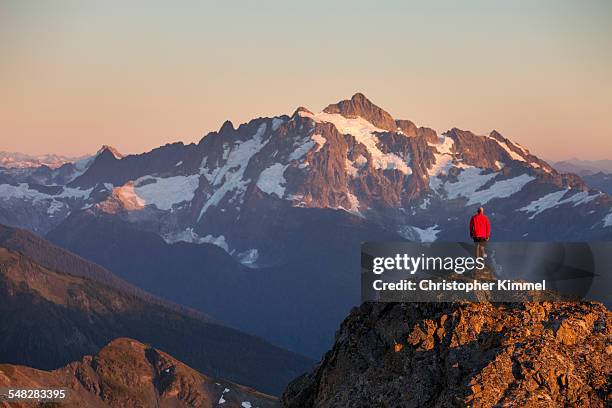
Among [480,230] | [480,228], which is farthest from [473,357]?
[480,228]

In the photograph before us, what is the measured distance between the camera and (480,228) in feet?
178

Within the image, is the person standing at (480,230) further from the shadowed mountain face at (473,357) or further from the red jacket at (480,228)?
the shadowed mountain face at (473,357)

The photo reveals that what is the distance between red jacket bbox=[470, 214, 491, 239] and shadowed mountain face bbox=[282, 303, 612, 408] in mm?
5230

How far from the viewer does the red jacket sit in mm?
54000

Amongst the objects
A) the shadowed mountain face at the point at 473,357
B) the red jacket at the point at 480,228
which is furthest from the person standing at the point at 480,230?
the shadowed mountain face at the point at 473,357

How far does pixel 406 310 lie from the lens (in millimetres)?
49250

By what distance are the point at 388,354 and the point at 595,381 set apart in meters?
6.62

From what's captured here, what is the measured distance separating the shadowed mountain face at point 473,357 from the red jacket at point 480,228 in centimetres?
523

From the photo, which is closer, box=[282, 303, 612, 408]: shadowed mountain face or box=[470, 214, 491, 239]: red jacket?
box=[282, 303, 612, 408]: shadowed mountain face

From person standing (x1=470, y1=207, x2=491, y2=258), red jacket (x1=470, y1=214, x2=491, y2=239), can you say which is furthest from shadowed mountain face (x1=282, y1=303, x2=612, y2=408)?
red jacket (x1=470, y1=214, x2=491, y2=239)

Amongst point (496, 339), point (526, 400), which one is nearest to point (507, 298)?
point (496, 339)

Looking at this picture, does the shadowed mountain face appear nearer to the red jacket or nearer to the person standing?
the person standing

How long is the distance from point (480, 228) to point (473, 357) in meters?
8.73

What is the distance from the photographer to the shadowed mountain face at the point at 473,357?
45.1 m
